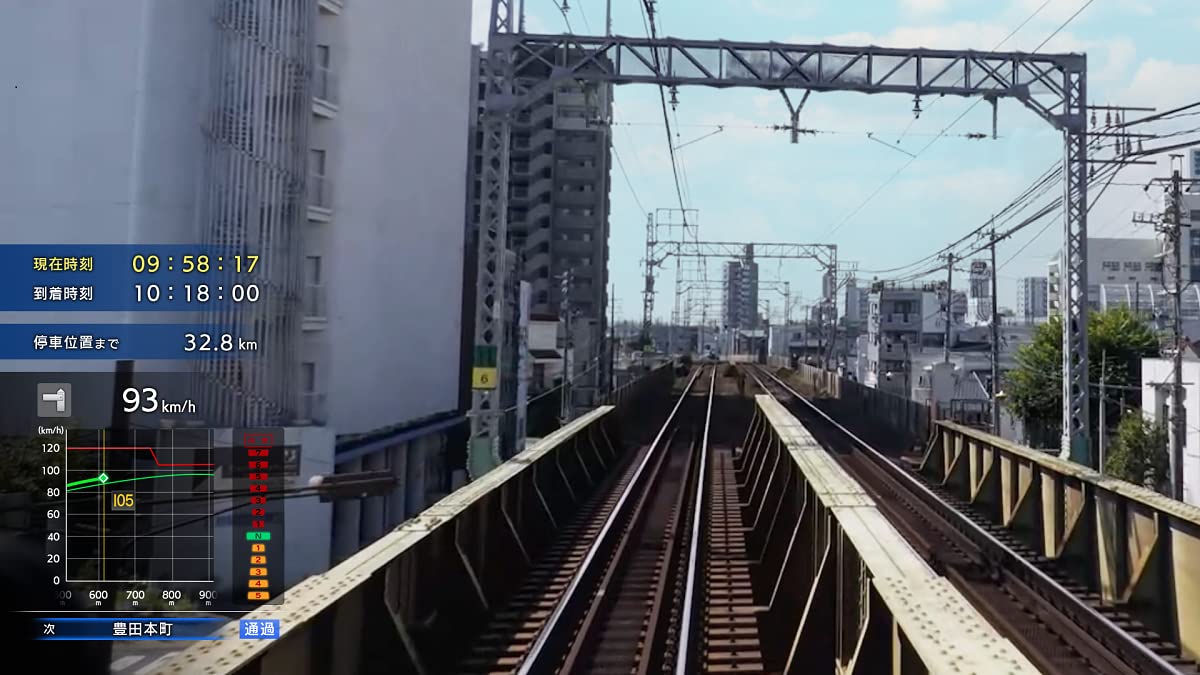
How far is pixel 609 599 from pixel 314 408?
12.1 m

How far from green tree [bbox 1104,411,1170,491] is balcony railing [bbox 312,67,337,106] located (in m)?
20.4

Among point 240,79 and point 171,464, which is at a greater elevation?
point 240,79

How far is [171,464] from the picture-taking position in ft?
21.7

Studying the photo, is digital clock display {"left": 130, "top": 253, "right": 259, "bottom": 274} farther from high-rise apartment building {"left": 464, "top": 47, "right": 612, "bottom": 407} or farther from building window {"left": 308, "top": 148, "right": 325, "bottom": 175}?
high-rise apartment building {"left": 464, "top": 47, "right": 612, "bottom": 407}

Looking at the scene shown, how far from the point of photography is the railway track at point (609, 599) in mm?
6090

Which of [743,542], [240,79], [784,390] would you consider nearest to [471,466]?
[743,542]

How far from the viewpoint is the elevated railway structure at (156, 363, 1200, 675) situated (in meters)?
4.05

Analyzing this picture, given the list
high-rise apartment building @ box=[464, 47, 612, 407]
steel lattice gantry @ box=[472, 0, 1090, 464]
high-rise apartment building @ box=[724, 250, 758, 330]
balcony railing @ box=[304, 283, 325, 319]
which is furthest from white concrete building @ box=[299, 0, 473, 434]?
high-rise apartment building @ box=[724, 250, 758, 330]

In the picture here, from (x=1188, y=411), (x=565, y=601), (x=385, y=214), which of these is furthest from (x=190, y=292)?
(x=1188, y=411)

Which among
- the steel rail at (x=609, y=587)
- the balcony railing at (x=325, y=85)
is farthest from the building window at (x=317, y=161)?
the steel rail at (x=609, y=587)

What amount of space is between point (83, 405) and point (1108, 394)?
30.0 m

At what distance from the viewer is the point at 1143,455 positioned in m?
21.9

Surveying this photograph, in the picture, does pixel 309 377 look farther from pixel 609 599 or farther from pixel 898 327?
pixel 898 327

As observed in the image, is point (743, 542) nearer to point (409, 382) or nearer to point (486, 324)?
point (486, 324)
